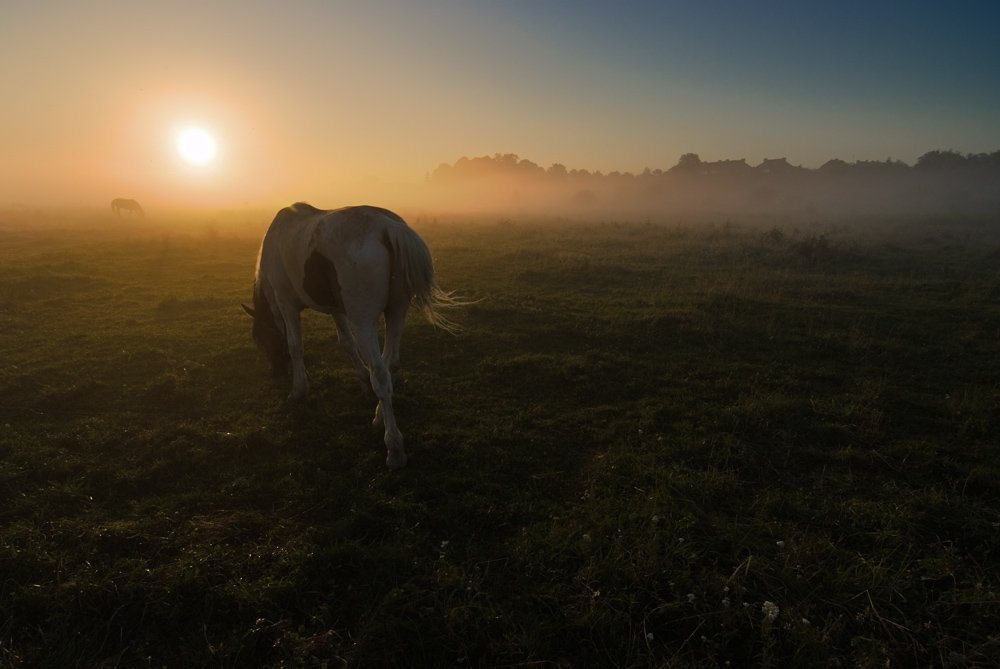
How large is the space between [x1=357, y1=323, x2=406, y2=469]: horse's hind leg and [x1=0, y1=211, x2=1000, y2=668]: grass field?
0.63 ft

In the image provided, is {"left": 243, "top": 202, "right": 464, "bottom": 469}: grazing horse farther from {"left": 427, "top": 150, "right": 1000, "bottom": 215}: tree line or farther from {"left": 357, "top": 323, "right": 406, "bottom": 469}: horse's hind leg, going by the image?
{"left": 427, "top": 150, "right": 1000, "bottom": 215}: tree line

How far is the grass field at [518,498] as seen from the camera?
3162mm

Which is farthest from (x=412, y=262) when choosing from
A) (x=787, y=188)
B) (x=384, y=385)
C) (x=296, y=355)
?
(x=787, y=188)

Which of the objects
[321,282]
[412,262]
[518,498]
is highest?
[412,262]

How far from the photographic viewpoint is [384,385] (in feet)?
17.4

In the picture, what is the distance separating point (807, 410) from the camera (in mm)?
6312

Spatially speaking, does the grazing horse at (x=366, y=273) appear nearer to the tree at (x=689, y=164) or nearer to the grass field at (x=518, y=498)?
the grass field at (x=518, y=498)

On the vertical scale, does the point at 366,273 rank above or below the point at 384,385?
above

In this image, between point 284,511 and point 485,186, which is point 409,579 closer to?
point 284,511

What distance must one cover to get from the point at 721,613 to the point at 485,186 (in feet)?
561

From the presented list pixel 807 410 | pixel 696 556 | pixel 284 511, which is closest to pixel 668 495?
pixel 696 556

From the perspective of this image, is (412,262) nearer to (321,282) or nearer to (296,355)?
(321,282)

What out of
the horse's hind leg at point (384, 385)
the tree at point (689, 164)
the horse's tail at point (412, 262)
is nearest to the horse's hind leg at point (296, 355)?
A: the horse's hind leg at point (384, 385)

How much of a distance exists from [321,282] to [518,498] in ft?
11.0
